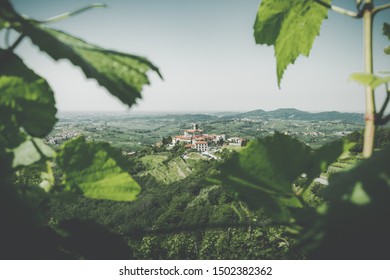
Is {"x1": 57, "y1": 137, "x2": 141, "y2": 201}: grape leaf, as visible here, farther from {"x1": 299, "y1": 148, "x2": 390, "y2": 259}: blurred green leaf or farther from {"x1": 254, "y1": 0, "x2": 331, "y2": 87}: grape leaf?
{"x1": 254, "y1": 0, "x2": 331, "y2": 87}: grape leaf

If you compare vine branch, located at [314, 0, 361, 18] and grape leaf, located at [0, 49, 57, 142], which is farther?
A: vine branch, located at [314, 0, 361, 18]

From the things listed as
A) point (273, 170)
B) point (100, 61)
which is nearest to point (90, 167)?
point (100, 61)

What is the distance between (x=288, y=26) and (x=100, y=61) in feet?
1.90

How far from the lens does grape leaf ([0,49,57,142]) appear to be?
1.32ft

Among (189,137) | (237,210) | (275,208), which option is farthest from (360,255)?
(189,137)

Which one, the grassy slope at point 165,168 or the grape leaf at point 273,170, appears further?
the grassy slope at point 165,168

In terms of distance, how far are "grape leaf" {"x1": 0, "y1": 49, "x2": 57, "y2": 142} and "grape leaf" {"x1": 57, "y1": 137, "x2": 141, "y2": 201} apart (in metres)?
0.07

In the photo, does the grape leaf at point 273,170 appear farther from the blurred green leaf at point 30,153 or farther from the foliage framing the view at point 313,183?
the blurred green leaf at point 30,153

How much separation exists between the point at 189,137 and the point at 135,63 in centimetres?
6306

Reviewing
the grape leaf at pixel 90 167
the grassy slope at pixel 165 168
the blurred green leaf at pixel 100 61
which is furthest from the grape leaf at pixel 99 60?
the grassy slope at pixel 165 168

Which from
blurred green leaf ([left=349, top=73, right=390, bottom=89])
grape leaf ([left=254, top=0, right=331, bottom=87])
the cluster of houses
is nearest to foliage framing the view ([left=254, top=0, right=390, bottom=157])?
grape leaf ([left=254, top=0, right=331, bottom=87])

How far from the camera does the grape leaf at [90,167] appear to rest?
0.51 m

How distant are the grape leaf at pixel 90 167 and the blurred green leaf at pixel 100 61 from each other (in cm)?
16

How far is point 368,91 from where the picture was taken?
21.4 inches
